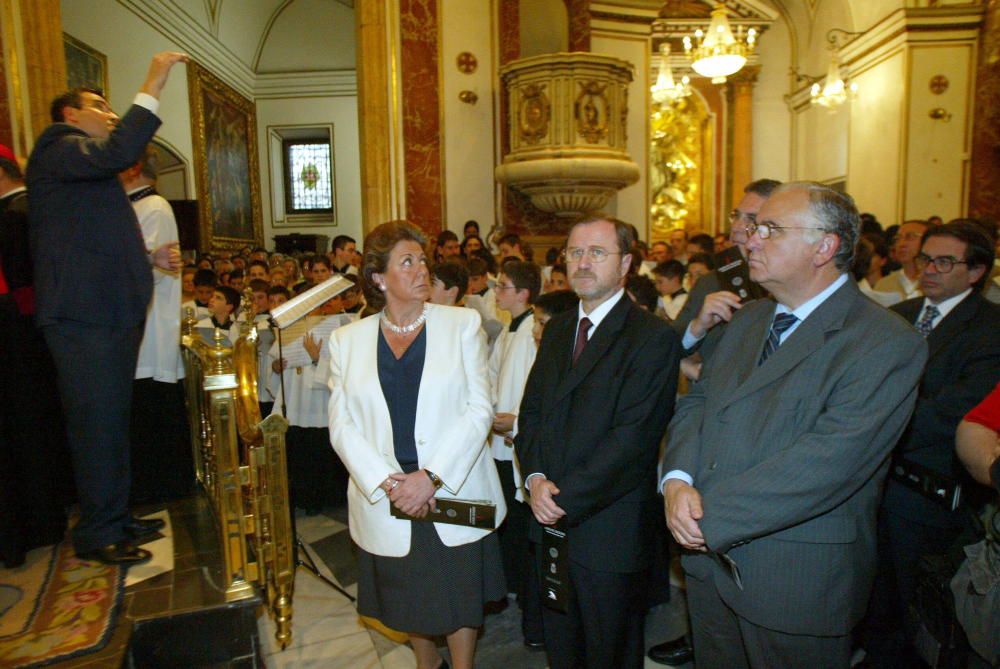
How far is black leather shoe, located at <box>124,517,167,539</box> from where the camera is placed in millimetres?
2803

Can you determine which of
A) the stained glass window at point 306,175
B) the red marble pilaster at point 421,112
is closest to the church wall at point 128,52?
the red marble pilaster at point 421,112

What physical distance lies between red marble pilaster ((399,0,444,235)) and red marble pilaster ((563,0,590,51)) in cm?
205

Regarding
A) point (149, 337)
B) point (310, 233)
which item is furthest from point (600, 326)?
point (310, 233)

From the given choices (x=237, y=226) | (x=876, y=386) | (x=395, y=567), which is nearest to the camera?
(x=876, y=386)

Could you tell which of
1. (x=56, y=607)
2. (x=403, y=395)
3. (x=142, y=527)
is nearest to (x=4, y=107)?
(x=142, y=527)

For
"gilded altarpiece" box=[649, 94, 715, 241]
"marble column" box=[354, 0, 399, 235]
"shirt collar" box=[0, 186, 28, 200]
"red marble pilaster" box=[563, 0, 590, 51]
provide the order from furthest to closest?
1. "gilded altarpiece" box=[649, 94, 715, 241]
2. "red marble pilaster" box=[563, 0, 590, 51]
3. "marble column" box=[354, 0, 399, 235]
4. "shirt collar" box=[0, 186, 28, 200]

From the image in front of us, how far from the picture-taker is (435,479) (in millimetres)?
2350

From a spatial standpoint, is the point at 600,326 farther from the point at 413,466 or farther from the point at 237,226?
the point at 237,226

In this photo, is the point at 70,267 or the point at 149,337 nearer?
the point at 70,267

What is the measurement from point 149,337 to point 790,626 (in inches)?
118

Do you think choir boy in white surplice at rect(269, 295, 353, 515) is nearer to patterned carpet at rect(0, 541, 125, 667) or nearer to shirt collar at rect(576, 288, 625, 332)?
patterned carpet at rect(0, 541, 125, 667)

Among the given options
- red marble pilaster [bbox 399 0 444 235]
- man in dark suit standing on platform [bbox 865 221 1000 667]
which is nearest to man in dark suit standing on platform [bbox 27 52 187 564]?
man in dark suit standing on platform [bbox 865 221 1000 667]

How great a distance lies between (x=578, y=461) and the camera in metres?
2.25

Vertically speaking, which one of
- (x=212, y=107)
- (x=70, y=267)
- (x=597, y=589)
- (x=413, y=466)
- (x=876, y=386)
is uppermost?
(x=212, y=107)
